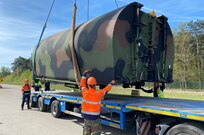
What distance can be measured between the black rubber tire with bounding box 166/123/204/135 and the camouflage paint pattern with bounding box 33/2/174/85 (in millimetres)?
2468

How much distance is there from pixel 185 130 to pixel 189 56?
135 ft

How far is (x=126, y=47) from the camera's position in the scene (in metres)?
7.21

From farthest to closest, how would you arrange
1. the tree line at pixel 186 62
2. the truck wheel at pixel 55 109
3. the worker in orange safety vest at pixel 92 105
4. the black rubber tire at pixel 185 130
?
the tree line at pixel 186 62 → the truck wheel at pixel 55 109 → the worker in orange safety vest at pixel 92 105 → the black rubber tire at pixel 185 130

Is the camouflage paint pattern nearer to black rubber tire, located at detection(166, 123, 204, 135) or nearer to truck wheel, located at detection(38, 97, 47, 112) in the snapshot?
black rubber tire, located at detection(166, 123, 204, 135)

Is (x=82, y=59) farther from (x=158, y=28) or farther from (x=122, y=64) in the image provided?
(x=158, y=28)

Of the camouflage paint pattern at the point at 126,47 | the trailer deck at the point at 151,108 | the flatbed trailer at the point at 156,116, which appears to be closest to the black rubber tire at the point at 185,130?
the flatbed trailer at the point at 156,116

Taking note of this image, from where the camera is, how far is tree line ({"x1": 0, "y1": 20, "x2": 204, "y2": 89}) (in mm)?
42375

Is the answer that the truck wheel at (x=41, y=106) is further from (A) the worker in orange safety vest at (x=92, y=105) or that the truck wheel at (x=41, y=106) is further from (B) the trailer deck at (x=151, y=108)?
(A) the worker in orange safety vest at (x=92, y=105)

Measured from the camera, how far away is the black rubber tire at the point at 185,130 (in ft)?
15.0

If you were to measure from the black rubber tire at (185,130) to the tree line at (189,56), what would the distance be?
36808 millimetres

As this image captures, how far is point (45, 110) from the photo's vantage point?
38.6 feet

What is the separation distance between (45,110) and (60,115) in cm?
198

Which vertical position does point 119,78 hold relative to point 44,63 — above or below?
below

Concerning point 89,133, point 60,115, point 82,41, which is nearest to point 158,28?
point 82,41
